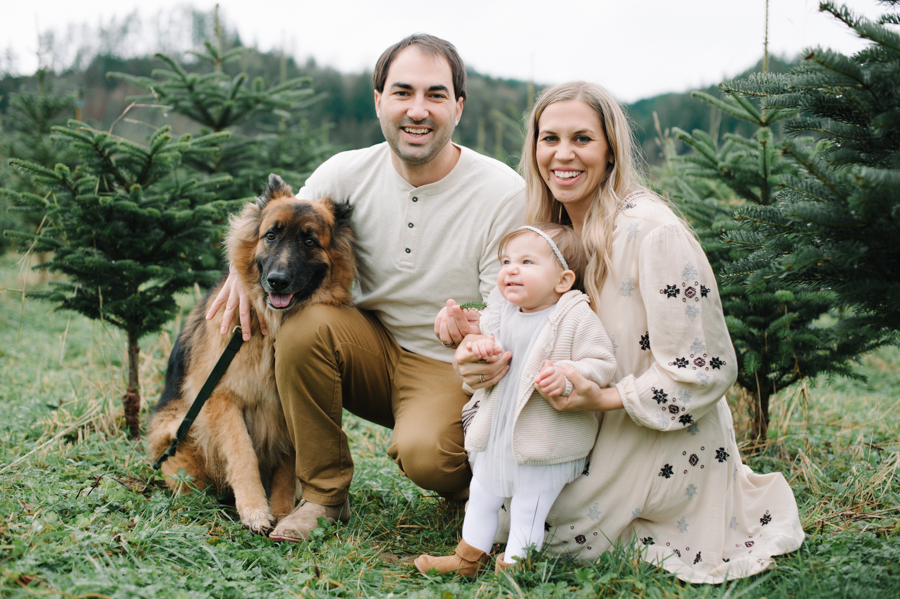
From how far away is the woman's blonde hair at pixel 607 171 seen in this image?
2.34 m

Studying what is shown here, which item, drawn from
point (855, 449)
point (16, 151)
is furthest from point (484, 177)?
point (16, 151)

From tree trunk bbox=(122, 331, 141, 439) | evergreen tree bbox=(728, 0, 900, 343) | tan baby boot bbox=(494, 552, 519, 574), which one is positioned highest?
evergreen tree bbox=(728, 0, 900, 343)

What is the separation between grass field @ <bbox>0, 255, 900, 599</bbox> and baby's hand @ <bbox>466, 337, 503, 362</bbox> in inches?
31.5

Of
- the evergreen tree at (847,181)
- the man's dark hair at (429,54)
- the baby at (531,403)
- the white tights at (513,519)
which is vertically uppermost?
the man's dark hair at (429,54)

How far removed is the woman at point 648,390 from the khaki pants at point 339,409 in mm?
587

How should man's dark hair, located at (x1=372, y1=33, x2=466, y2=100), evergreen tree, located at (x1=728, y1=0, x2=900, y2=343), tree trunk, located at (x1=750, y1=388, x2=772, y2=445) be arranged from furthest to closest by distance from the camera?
tree trunk, located at (x1=750, y1=388, x2=772, y2=445) < man's dark hair, located at (x1=372, y1=33, x2=466, y2=100) < evergreen tree, located at (x1=728, y1=0, x2=900, y2=343)

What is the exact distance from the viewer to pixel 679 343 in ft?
7.00

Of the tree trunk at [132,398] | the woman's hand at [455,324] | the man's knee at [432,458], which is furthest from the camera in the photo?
the tree trunk at [132,398]

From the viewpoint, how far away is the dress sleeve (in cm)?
212

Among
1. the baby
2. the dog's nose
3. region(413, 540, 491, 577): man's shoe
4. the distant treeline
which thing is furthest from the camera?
the distant treeline

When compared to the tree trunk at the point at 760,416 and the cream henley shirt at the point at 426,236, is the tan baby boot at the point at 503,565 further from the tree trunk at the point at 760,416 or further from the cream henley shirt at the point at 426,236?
the tree trunk at the point at 760,416

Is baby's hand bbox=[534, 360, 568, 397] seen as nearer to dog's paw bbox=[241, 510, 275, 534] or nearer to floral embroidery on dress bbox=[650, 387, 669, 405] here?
floral embroidery on dress bbox=[650, 387, 669, 405]

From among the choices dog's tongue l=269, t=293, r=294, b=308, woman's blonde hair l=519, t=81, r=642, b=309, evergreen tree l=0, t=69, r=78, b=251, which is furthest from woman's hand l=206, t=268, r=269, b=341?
evergreen tree l=0, t=69, r=78, b=251

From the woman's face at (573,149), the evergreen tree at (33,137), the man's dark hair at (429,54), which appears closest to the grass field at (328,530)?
the woman's face at (573,149)
